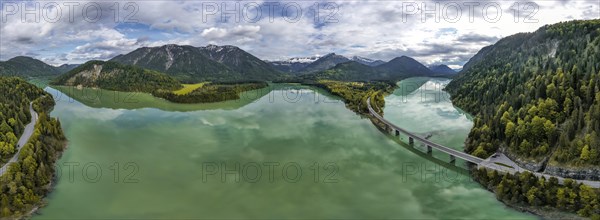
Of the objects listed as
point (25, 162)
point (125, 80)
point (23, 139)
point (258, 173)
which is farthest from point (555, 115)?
point (125, 80)

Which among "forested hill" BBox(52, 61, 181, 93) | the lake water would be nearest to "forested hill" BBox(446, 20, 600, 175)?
the lake water

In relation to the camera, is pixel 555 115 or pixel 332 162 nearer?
pixel 555 115

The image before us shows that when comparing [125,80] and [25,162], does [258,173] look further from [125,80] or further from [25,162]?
[125,80]

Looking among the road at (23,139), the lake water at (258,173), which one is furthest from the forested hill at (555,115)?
the road at (23,139)

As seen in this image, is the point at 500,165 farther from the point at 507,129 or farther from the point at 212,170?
the point at 212,170

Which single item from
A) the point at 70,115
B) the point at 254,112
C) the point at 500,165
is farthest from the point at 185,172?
the point at 70,115

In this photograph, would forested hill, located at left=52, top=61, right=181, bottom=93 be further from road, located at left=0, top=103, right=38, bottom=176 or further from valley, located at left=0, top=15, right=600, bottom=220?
road, located at left=0, top=103, right=38, bottom=176
